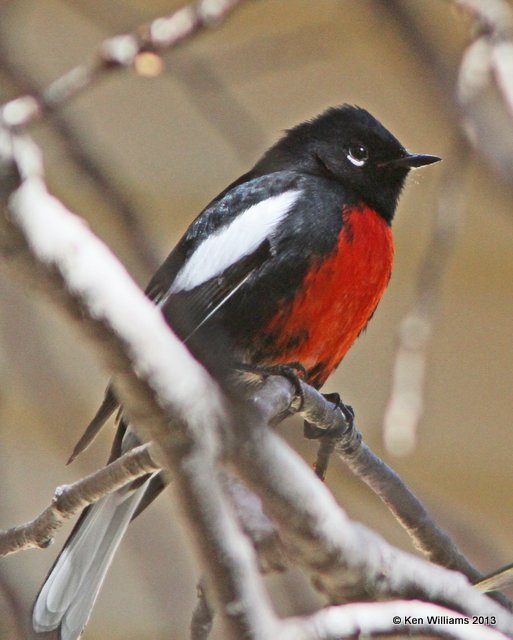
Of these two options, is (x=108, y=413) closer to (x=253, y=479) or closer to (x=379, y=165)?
(x=253, y=479)

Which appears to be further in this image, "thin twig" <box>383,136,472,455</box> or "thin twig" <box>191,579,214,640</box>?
"thin twig" <box>383,136,472,455</box>

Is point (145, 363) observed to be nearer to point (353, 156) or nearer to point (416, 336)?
point (416, 336)

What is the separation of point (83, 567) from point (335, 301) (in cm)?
84

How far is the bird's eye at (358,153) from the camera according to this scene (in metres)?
2.95

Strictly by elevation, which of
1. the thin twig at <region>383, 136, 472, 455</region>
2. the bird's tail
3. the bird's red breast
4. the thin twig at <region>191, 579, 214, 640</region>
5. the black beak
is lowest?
the thin twig at <region>191, 579, 214, 640</region>

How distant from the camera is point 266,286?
244cm

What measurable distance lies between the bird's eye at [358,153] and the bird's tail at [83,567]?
3.78 feet

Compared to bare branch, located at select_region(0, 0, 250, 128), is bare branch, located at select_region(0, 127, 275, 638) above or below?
below

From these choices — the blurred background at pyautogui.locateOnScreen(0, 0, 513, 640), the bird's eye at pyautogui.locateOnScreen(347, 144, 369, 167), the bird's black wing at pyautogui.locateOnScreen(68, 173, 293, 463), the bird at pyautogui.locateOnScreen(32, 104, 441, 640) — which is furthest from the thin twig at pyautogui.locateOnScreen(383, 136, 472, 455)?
the blurred background at pyautogui.locateOnScreen(0, 0, 513, 640)

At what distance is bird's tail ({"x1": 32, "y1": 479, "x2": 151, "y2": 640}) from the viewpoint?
1970 millimetres

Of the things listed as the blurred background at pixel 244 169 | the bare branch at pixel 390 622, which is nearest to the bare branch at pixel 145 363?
the bare branch at pixel 390 622

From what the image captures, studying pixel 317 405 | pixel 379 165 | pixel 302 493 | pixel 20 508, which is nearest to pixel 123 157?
pixel 20 508

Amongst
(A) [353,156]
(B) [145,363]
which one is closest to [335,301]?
(A) [353,156]

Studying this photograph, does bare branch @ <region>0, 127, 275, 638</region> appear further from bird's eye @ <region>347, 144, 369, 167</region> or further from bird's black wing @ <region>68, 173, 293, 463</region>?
bird's eye @ <region>347, 144, 369, 167</region>
